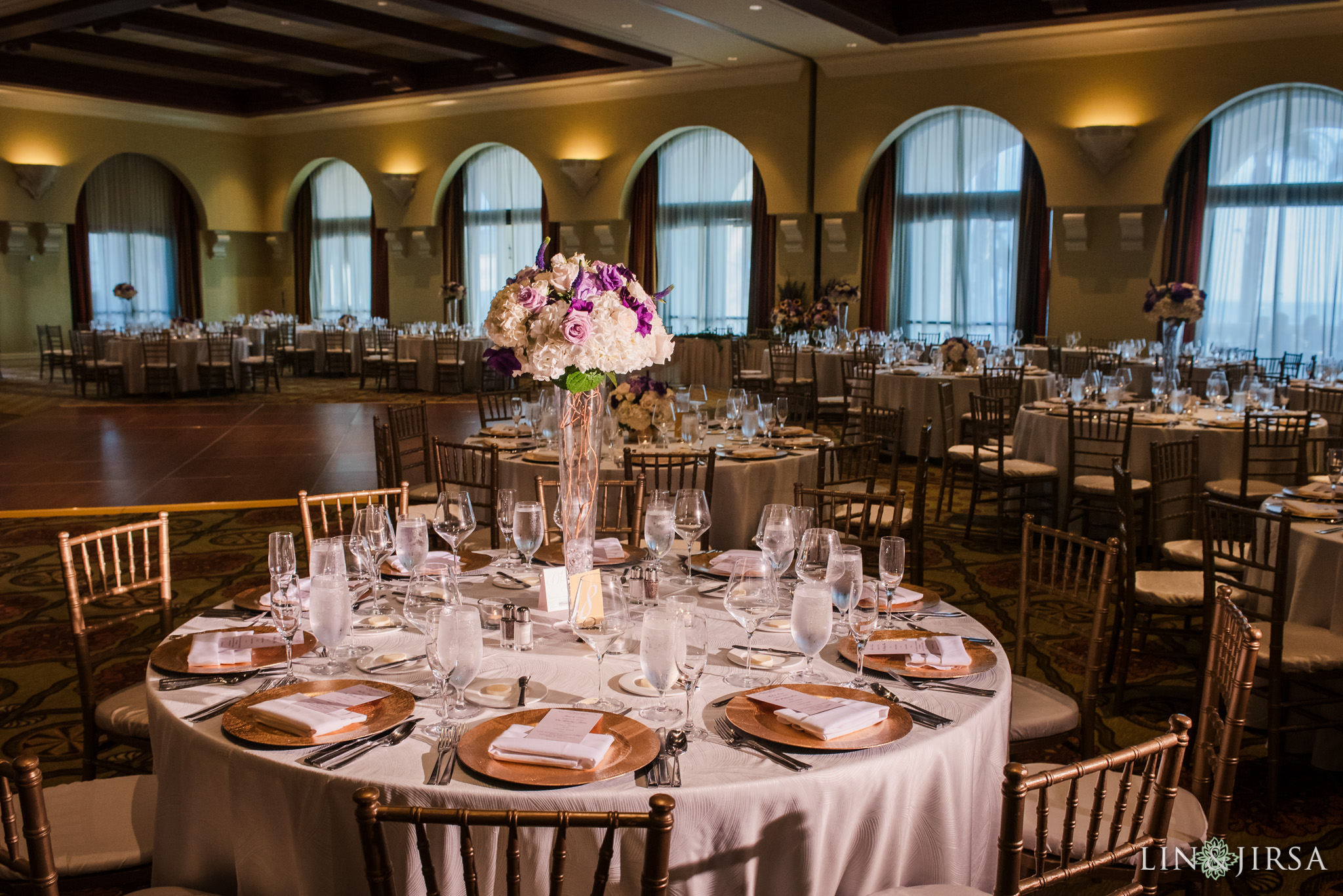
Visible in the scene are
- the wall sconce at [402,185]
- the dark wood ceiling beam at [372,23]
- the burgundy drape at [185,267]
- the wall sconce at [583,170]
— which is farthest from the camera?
the burgundy drape at [185,267]

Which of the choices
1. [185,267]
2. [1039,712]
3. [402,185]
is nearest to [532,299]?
[1039,712]

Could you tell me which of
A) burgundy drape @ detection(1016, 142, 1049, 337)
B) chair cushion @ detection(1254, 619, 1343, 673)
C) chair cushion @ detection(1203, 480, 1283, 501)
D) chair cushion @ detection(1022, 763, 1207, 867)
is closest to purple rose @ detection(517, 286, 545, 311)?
chair cushion @ detection(1022, 763, 1207, 867)

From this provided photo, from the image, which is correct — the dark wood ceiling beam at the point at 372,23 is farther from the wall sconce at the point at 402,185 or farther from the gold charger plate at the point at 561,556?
the gold charger plate at the point at 561,556

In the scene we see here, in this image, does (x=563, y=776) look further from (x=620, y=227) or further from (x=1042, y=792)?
(x=620, y=227)

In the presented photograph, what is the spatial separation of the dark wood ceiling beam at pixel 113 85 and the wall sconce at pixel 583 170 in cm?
679

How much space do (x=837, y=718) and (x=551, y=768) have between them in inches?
21.1

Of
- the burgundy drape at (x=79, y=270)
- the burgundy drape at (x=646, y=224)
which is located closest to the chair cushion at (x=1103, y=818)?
the burgundy drape at (x=646, y=224)

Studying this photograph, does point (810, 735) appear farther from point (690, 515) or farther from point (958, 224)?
point (958, 224)

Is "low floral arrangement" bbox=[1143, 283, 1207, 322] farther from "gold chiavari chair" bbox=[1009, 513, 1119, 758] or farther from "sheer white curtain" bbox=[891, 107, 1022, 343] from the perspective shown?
"gold chiavari chair" bbox=[1009, 513, 1119, 758]

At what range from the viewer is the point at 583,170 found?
15141 mm

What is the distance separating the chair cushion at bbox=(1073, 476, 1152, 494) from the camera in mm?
6086

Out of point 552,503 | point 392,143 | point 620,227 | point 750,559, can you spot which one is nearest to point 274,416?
point 620,227

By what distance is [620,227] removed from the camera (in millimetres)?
15430

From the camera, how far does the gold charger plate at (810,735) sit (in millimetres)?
1882
